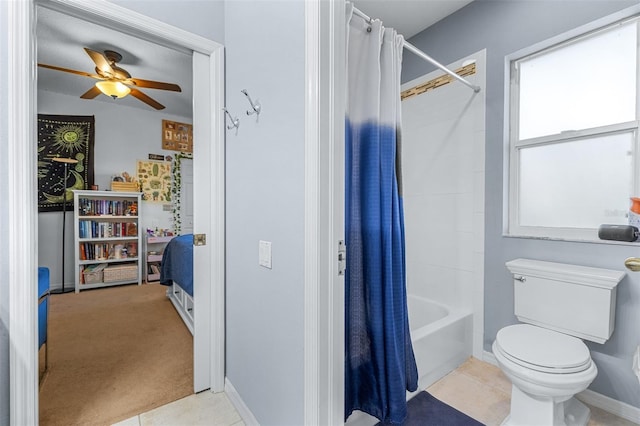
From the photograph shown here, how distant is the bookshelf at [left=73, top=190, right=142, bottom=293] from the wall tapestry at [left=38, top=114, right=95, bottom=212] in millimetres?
Result: 230

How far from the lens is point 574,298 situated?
5.12 feet

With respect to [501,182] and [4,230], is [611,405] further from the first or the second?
[4,230]

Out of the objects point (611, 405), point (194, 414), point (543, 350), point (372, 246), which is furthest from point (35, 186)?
point (611, 405)

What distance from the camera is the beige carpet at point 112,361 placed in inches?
63.1

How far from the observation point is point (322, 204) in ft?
3.29

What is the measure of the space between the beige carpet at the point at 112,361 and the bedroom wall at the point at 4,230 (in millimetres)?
472

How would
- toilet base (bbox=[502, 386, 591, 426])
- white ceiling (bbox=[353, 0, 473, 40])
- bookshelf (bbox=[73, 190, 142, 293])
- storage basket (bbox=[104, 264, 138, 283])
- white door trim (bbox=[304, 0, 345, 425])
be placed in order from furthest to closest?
storage basket (bbox=[104, 264, 138, 283])
bookshelf (bbox=[73, 190, 142, 293])
white ceiling (bbox=[353, 0, 473, 40])
toilet base (bbox=[502, 386, 591, 426])
white door trim (bbox=[304, 0, 345, 425])

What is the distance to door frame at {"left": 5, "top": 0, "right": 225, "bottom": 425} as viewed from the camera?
45.8 inches

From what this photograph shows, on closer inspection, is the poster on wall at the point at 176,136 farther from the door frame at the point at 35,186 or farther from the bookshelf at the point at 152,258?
the door frame at the point at 35,186

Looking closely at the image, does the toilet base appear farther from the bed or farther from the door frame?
A: the bed

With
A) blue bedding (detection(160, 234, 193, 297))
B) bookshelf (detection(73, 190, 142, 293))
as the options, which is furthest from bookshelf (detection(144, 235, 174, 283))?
blue bedding (detection(160, 234, 193, 297))

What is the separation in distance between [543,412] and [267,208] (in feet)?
5.13

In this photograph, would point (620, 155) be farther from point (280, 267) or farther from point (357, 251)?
point (280, 267)

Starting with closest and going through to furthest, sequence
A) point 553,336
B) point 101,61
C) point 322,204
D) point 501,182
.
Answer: point 322,204, point 553,336, point 501,182, point 101,61
